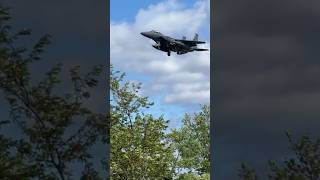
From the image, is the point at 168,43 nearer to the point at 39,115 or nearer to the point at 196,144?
the point at 196,144

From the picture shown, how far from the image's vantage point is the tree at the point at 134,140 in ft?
118

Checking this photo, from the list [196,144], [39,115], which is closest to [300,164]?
[39,115]

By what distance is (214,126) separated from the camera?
2450cm

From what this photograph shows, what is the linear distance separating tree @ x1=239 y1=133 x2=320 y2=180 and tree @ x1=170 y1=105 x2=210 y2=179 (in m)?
25.9

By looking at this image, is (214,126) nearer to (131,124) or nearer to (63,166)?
(63,166)

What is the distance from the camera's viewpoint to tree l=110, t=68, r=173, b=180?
36.0m

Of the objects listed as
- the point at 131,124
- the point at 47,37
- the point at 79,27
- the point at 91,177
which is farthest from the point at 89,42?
the point at 131,124

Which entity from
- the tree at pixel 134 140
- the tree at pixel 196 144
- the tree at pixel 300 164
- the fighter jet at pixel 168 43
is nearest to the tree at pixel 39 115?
the tree at pixel 300 164

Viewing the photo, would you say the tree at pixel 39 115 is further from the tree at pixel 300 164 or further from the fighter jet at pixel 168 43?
the fighter jet at pixel 168 43

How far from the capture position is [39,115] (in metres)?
17.5

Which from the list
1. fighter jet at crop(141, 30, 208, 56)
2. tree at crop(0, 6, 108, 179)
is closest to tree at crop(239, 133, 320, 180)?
tree at crop(0, 6, 108, 179)

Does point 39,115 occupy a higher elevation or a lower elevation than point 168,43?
lower

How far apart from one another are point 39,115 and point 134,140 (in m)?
19.6

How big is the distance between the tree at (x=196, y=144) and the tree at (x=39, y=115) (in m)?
31.2
